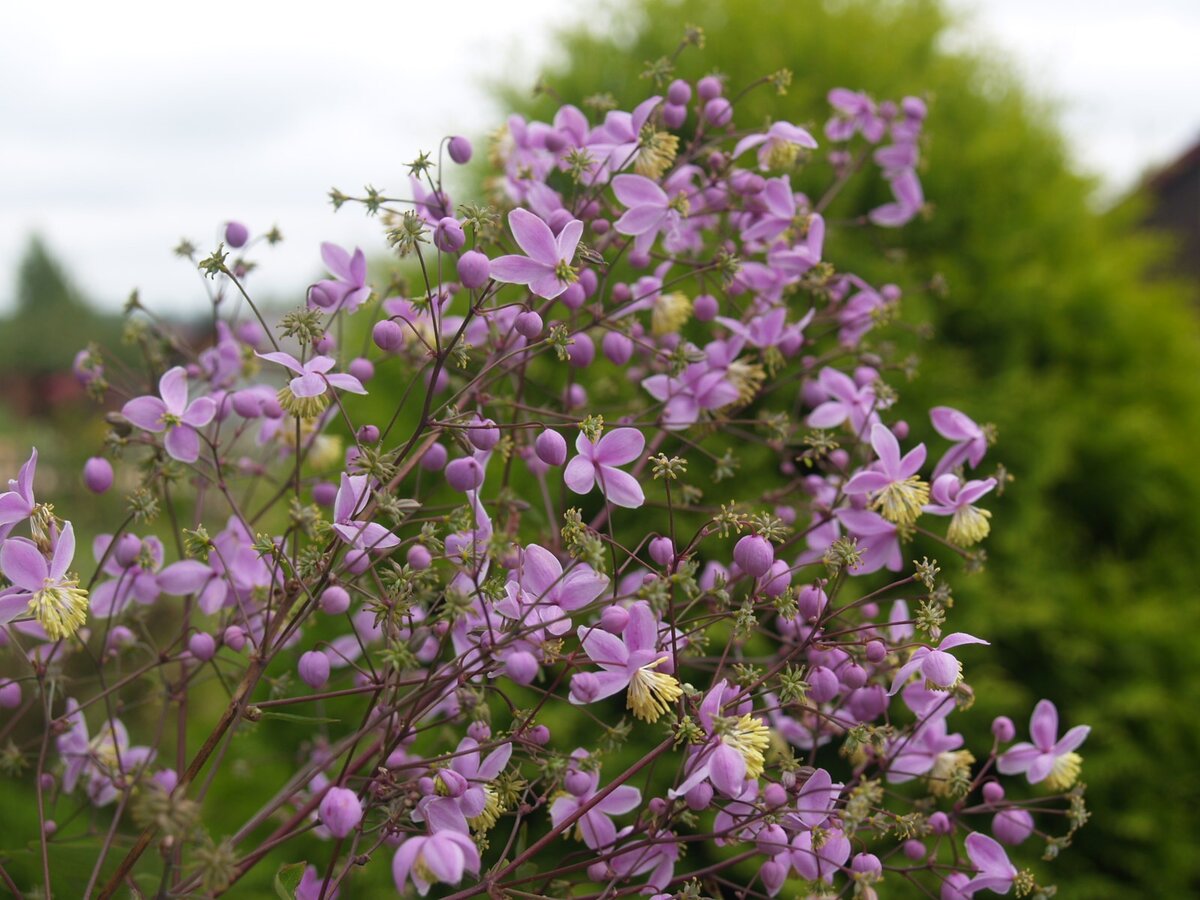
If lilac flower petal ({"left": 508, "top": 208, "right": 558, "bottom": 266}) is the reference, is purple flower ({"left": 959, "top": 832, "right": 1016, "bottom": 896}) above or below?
below

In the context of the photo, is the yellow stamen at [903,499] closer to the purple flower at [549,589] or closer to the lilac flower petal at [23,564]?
the purple flower at [549,589]

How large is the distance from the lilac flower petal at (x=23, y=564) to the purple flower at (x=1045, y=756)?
25.0 inches

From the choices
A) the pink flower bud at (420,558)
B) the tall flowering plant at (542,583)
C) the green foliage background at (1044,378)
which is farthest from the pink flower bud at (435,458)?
the green foliage background at (1044,378)

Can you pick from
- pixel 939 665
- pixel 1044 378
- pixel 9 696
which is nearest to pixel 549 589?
pixel 939 665

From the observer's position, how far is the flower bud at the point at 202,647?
65 cm

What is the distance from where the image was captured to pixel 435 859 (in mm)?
468

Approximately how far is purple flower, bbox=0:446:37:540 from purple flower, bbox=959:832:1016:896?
59cm

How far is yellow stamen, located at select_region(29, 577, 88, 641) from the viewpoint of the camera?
51 cm

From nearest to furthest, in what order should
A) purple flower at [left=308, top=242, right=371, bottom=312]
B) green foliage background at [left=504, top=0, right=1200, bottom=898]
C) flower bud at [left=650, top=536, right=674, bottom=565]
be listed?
flower bud at [left=650, top=536, right=674, bottom=565] < purple flower at [left=308, top=242, right=371, bottom=312] < green foliage background at [left=504, top=0, right=1200, bottom=898]

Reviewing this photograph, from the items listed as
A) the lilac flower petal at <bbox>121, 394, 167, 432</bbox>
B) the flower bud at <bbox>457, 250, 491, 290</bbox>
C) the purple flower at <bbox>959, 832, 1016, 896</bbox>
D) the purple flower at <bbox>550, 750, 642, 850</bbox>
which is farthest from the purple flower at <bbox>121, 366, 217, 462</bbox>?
the purple flower at <bbox>959, 832, 1016, 896</bbox>

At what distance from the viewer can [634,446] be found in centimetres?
57

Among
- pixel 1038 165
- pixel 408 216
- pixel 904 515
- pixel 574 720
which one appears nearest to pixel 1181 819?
pixel 574 720

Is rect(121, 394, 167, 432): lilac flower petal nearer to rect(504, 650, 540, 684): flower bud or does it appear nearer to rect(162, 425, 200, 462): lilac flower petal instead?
rect(162, 425, 200, 462): lilac flower petal

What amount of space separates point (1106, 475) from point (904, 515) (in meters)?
1.47
